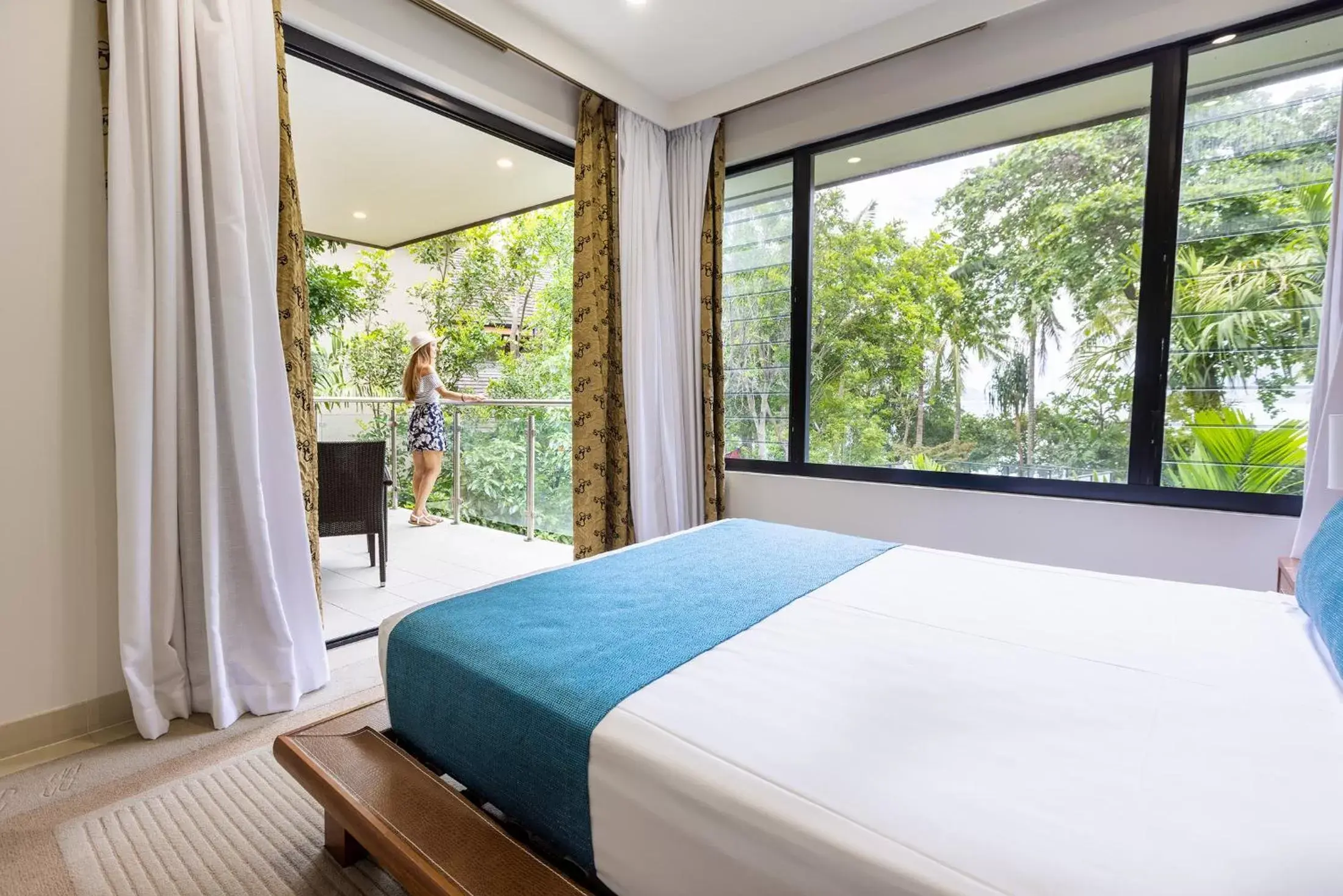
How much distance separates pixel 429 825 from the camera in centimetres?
101

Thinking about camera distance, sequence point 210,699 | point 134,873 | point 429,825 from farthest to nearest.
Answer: point 210,699, point 134,873, point 429,825

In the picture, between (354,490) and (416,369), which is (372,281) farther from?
(354,490)

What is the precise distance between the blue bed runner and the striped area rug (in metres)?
0.35

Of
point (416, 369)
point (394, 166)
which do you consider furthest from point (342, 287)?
point (394, 166)

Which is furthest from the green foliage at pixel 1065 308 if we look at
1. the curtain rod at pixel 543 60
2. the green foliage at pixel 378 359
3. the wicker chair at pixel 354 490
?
the green foliage at pixel 378 359

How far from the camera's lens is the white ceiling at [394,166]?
9.98 ft

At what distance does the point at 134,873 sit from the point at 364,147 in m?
3.52

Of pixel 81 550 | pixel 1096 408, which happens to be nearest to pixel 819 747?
pixel 81 550

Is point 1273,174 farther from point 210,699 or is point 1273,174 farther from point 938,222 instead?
point 210,699

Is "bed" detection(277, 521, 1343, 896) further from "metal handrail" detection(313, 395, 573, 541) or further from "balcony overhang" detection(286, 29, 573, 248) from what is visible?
"metal handrail" detection(313, 395, 573, 541)

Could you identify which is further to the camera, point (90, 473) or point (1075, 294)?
point (1075, 294)

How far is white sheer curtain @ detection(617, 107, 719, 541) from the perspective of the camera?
3.35m

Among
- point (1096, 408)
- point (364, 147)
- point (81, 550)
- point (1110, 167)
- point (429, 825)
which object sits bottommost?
point (429, 825)

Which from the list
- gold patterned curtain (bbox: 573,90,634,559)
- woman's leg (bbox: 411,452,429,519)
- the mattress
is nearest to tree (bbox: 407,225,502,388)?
woman's leg (bbox: 411,452,429,519)
